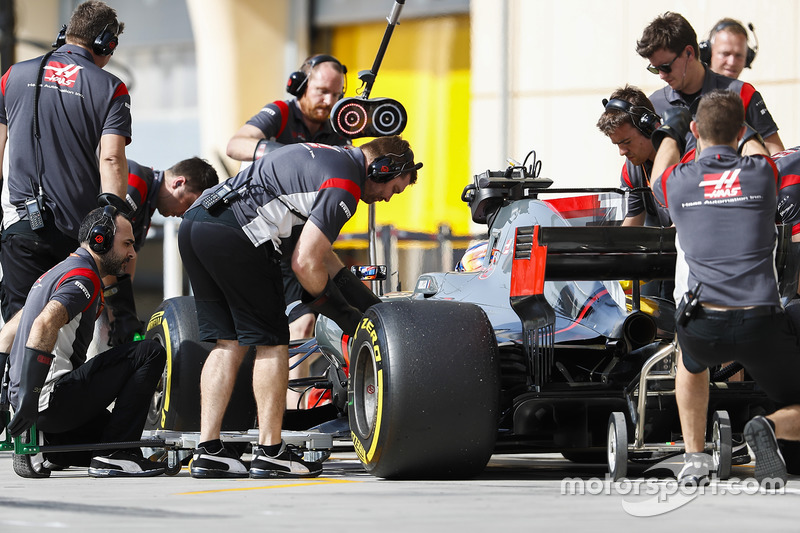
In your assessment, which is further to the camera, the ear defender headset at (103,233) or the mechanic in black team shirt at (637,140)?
the mechanic in black team shirt at (637,140)

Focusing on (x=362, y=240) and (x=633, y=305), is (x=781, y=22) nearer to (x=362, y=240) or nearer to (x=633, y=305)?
(x=362, y=240)

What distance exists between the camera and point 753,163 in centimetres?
500

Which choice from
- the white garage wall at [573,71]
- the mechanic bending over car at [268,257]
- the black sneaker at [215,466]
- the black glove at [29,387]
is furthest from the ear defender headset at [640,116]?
the white garage wall at [573,71]

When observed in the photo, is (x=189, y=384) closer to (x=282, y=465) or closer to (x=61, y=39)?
(x=282, y=465)

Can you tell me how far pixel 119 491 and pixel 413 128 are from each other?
10.1 meters

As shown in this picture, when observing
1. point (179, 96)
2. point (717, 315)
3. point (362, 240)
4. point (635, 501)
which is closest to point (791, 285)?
point (717, 315)

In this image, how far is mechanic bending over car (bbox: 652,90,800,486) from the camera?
16.2 feet

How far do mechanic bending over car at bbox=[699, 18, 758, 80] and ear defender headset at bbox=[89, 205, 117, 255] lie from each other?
3.61 m

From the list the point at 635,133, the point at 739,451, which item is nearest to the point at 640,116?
the point at 635,133

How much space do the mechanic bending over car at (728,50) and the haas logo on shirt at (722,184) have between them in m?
2.76

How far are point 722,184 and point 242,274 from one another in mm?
2047

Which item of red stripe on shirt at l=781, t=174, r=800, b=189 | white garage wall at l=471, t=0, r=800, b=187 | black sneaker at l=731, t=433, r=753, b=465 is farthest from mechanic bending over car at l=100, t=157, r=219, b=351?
white garage wall at l=471, t=0, r=800, b=187

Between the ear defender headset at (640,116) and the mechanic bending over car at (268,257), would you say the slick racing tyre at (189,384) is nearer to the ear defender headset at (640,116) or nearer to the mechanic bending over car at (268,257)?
the mechanic bending over car at (268,257)

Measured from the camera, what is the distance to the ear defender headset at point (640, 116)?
6211 mm
